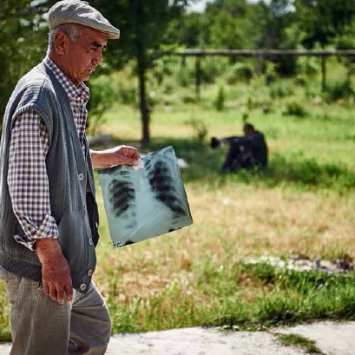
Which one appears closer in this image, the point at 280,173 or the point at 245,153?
the point at 280,173

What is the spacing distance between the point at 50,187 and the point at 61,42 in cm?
53

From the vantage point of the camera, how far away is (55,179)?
2666 mm

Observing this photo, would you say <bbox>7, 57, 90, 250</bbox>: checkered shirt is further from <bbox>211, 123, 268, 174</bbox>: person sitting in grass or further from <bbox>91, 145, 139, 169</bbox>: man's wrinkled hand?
<bbox>211, 123, 268, 174</bbox>: person sitting in grass

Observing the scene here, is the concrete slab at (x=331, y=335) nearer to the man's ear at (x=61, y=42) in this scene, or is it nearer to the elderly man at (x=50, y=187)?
the elderly man at (x=50, y=187)

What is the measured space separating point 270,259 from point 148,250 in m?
1.09

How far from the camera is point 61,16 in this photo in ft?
8.87

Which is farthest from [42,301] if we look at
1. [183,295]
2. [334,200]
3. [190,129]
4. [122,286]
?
[190,129]

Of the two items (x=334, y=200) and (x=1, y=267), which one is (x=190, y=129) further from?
(x=1, y=267)

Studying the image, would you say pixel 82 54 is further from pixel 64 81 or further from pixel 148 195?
pixel 148 195

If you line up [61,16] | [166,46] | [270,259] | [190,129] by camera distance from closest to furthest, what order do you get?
[61,16] < [270,259] < [166,46] < [190,129]

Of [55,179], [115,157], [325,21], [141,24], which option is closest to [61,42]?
[55,179]

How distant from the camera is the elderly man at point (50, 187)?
8.38ft

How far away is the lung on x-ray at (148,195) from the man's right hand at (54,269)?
76 cm

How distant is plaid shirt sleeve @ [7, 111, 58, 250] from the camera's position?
254cm
